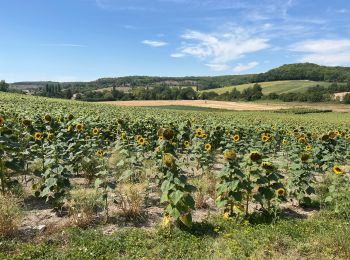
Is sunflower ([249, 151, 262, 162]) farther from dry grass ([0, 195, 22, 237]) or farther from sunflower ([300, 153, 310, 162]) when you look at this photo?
dry grass ([0, 195, 22, 237])

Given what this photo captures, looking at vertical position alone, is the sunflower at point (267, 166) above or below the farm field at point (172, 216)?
above

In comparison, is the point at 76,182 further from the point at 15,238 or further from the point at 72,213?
the point at 15,238

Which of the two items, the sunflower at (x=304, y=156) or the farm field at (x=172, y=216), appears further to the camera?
the sunflower at (x=304, y=156)

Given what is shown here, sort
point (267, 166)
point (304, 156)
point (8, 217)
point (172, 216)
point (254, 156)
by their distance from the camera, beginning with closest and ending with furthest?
1. point (8, 217)
2. point (172, 216)
3. point (254, 156)
4. point (267, 166)
5. point (304, 156)

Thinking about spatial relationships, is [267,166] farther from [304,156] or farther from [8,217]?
[8,217]

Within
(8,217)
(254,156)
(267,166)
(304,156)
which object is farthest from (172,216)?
(304,156)

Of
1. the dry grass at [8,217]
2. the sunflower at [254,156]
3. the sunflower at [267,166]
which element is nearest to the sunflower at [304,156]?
the sunflower at [267,166]

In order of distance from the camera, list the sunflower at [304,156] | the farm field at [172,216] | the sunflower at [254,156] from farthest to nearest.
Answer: the sunflower at [304,156], the sunflower at [254,156], the farm field at [172,216]

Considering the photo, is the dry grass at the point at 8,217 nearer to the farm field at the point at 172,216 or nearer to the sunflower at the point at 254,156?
the farm field at the point at 172,216

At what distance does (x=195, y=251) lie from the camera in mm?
4809

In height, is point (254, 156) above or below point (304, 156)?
above

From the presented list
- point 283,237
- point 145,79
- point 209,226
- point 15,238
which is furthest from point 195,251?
point 145,79

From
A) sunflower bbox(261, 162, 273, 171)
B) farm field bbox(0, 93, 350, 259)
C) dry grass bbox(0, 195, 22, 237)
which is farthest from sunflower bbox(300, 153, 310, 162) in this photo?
dry grass bbox(0, 195, 22, 237)

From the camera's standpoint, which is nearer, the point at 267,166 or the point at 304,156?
the point at 267,166
